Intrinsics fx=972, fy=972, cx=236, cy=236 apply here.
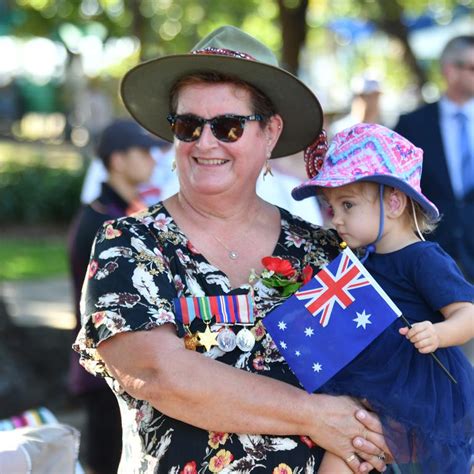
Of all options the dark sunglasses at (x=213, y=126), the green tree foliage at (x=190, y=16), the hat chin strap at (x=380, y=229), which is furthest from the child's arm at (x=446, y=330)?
the green tree foliage at (x=190, y=16)

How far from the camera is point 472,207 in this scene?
6.21 m

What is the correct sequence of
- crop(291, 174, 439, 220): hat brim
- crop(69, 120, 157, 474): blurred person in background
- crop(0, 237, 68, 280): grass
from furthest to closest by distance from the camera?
crop(0, 237, 68, 280): grass, crop(69, 120, 157, 474): blurred person in background, crop(291, 174, 439, 220): hat brim

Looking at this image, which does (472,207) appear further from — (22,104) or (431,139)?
(22,104)

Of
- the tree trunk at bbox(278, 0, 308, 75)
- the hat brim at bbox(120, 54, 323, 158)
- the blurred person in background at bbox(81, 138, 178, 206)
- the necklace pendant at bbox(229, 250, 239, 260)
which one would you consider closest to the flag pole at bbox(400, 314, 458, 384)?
the necklace pendant at bbox(229, 250, 239, 260)

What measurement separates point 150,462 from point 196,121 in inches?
41.2

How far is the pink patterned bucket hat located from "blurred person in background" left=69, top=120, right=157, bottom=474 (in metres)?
2.66

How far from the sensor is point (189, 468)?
2.78m

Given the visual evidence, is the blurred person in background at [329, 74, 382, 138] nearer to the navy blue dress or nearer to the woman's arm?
the navy blue dress

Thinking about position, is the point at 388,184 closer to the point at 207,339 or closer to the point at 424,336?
the point at 424,336

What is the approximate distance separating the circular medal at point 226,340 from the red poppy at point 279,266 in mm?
291

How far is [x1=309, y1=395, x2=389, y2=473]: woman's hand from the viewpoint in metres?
2.79

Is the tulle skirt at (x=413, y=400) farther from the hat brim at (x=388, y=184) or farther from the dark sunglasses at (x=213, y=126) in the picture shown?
the dark sunglasses at (x=213, y=126)

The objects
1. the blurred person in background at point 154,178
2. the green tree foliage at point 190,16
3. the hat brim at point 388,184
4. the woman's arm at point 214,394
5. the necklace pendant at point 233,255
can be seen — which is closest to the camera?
the woman's arm at point 214,394

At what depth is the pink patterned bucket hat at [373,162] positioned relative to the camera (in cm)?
298
